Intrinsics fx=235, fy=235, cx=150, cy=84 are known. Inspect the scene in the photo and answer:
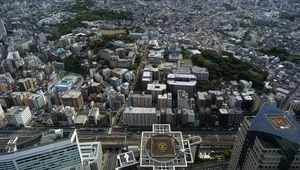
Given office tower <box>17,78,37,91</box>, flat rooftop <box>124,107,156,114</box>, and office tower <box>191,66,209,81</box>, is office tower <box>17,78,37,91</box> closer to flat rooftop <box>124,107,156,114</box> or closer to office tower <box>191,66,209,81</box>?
flat rooftop <box>124,107,156,114</box>

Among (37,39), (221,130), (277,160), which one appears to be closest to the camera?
(277,160)

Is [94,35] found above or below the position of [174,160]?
below

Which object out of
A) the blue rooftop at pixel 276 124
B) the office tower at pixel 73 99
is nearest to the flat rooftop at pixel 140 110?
the office tower at pixel 73 99

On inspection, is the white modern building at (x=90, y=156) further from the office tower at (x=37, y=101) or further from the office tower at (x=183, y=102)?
the office tower at (x=37, y=101)

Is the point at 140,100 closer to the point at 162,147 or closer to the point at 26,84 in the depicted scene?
the point at 162,147

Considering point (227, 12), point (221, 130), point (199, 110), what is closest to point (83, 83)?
point (199, 110)

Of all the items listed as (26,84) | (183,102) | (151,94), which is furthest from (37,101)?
(183,102)

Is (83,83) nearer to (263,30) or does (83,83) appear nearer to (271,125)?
(271,125)
